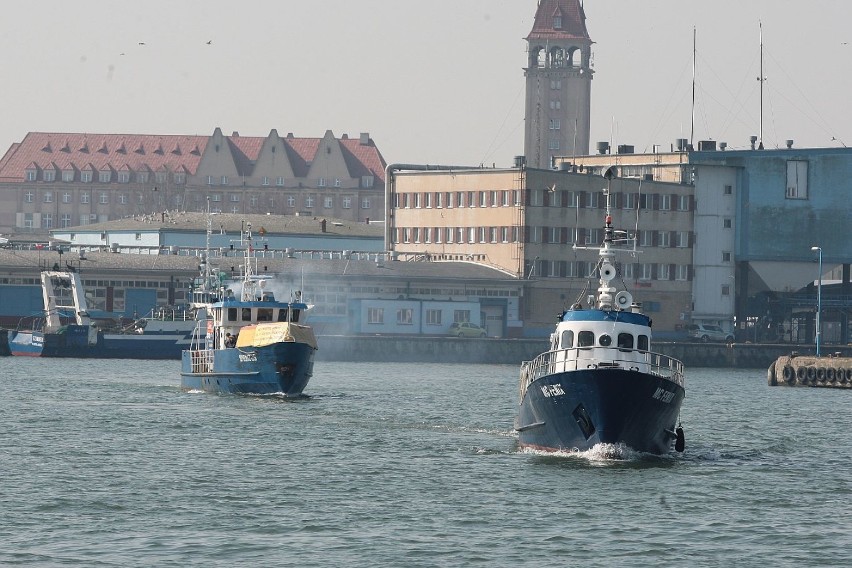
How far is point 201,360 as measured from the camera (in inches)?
3637

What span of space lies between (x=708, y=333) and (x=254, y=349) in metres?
85.9

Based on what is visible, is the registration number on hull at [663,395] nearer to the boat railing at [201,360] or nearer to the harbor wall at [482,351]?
the boat railing at [201,360]

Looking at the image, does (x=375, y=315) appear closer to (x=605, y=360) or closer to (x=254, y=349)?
(x=254, y=349)

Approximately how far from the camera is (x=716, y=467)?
56062mm

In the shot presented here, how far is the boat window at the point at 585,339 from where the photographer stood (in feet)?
178

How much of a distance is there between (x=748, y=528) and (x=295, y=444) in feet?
73.6

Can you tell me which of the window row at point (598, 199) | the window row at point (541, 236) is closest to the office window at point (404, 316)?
the window row at point (541, 236)

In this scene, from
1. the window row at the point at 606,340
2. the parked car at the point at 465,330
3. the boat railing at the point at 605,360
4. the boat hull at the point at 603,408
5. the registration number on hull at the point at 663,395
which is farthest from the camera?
the parked car at the point at 465,330

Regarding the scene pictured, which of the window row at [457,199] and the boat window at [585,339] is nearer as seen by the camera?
the boat window at [585,339]

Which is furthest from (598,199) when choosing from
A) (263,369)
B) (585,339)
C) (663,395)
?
(663,395)

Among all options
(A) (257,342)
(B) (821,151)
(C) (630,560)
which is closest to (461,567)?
(C) (630,560)

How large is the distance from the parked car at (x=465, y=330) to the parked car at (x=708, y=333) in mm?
19916

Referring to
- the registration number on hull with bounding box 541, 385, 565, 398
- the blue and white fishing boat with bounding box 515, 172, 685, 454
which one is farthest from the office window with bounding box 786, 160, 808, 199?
the registration number on hull with bounding box 541, 385, 565, 398

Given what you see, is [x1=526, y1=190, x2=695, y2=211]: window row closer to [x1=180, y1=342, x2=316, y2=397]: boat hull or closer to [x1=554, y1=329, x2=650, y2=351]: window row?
[x1=180, y1=342, x2=316, y2=397]: boat hull
